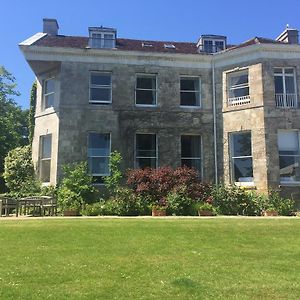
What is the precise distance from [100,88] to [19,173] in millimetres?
6338

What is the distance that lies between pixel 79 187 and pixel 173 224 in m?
8.15

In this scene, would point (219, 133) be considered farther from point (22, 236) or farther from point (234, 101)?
point (22, 236)

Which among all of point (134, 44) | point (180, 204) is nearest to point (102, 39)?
point (134, 44)

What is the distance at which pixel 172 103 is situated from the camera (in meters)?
23.3

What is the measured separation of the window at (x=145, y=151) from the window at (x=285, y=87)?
21.9 feet

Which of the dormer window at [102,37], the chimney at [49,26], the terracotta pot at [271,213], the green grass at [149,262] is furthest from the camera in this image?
the chimney at [49,26]

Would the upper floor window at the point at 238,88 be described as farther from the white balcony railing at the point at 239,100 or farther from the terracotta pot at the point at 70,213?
the terracotta pot at the point at 70,213

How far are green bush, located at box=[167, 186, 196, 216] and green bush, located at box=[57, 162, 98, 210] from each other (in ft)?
12.7

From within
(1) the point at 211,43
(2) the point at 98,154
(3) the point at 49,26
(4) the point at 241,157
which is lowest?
(4) the point at 241,157

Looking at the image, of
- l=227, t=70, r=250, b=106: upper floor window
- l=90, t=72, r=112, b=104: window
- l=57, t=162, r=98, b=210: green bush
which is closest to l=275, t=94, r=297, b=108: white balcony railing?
l=227, t=70, r=250, b=106: upper floor window

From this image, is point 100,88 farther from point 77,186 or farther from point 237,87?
point 237,87

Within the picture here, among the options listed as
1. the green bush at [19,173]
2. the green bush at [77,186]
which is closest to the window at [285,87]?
the green bush at [77,186]

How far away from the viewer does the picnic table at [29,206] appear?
56.1ft

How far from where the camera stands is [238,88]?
22781mm
